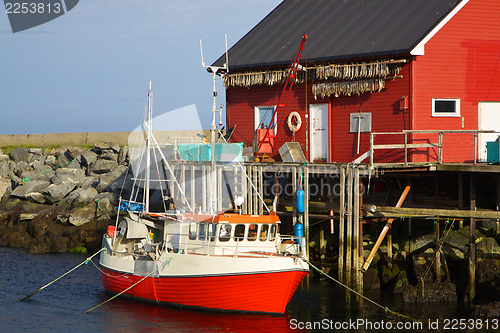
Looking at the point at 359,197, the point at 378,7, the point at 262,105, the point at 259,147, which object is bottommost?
the point at 359,197

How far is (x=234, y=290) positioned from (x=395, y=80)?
9.68 metres

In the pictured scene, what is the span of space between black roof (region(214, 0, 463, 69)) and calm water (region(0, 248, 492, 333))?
8839mm

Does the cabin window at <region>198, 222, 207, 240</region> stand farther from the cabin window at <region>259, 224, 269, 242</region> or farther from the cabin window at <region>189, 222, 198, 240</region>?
the cabin window at <region>259, 224, 269, 242</region>

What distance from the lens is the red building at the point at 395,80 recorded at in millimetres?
19062

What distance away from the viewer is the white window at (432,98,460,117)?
19266mm

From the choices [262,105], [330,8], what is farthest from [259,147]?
[330,8]

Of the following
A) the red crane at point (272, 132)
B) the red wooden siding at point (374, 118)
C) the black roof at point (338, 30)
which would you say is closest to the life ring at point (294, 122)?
Result: the red crane at point (272, 132)

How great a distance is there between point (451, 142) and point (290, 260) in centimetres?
810

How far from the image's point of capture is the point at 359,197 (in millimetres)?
17672

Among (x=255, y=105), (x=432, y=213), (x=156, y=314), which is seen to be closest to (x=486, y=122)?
(x=432, y=213)

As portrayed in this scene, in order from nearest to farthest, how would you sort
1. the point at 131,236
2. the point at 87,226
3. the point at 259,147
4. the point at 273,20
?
the point at 131,236 → the point at 259,147 → the point at 273,20 → the point at 87,226

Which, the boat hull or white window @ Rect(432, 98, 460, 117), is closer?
the boat hull

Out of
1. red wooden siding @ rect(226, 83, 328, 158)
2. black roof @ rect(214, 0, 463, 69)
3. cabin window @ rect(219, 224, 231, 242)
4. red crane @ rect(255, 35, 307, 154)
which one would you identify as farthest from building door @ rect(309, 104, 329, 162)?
cabin window @ rect(219, 224, 231, 242)

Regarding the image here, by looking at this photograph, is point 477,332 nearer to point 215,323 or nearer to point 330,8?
point 215,323
